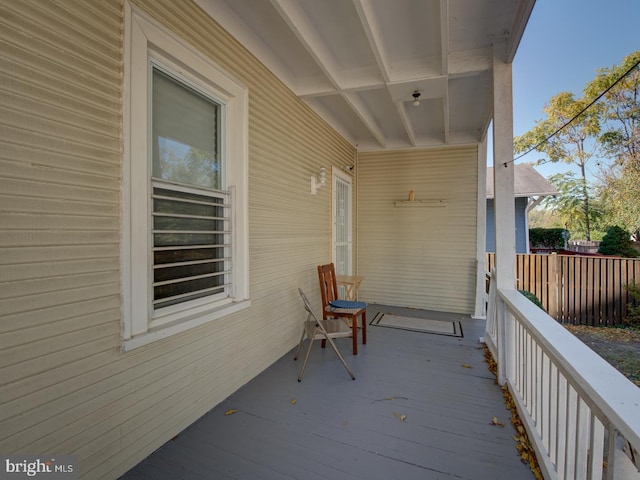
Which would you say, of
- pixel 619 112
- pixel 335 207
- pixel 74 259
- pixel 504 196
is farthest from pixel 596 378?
pixel 619 112

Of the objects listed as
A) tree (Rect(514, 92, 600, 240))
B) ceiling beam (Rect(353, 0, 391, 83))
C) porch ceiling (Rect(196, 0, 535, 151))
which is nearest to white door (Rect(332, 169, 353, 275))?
porch ceiling (Rect(196, 0, 535, 151))

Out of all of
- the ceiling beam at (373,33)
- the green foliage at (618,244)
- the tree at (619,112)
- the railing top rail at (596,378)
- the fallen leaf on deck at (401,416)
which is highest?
the tree at (619,112)

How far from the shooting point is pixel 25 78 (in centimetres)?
130

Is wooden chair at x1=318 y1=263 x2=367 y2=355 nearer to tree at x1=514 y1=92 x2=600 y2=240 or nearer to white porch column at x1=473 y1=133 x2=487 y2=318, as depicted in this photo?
white porch column at x1=473 y1=133 x2=487 y2=318

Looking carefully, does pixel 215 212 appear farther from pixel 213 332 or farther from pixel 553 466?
pixel 553 466

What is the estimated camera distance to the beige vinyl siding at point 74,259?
50.3 inches

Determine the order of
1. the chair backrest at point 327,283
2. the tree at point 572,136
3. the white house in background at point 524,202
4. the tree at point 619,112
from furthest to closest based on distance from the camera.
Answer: the tree at point 572,136 → the white house in background at point 524,202 → the tree at point 619,112 → the chair backrest at point 327,283

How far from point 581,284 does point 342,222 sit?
5328 millimetres

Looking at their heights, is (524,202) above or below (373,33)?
below

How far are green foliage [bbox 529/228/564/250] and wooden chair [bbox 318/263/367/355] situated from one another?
39.3 feet

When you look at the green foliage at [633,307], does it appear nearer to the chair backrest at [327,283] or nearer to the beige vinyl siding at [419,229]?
the beige vinyl siding at [419,229]

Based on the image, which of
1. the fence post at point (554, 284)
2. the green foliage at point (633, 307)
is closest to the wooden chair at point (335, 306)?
the fence post at point (554, 284)

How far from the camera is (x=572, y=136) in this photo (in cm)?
1302

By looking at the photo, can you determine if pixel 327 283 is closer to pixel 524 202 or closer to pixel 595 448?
pixel 595 448
